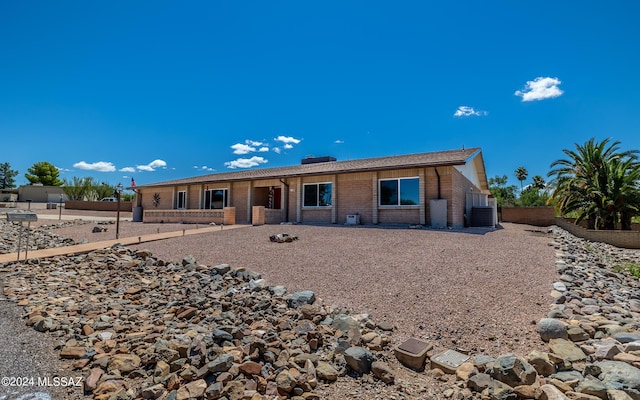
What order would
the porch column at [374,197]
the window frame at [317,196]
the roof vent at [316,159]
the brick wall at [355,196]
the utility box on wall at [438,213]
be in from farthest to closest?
the roof vent at [316,159], the window frame at [317,196], the brick wall at [355,196], the porch column at [374,197], the utility box on wall at [438,213]

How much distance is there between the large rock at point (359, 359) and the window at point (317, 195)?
40.8 ft

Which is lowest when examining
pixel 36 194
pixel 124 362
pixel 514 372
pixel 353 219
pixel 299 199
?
pixel 124 362

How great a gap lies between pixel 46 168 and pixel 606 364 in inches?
2839

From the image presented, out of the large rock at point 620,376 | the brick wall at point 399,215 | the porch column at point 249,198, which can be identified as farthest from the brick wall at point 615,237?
the porch column at point 249,198

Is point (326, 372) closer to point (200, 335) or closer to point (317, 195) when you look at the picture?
point (200, 335)

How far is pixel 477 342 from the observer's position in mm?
3842

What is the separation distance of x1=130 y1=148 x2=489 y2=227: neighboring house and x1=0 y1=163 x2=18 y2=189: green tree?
6003cm

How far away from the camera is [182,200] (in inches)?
884

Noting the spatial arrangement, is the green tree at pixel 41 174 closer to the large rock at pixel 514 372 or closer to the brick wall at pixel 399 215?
the brick wall at pixel 399 215

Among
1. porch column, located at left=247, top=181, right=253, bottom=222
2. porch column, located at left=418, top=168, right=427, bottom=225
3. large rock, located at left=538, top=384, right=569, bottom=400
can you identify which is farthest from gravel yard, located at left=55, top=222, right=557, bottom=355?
porch column, located at left=247, top=181, right=253, bottom=222

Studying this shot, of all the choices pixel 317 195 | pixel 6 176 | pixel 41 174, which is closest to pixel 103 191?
pixel 41 174

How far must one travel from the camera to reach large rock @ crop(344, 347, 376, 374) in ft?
11.2

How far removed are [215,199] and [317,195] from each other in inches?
305

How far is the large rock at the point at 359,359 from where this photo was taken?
3406 mm
